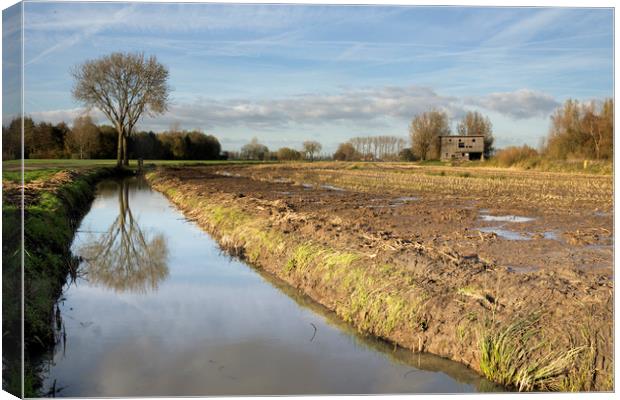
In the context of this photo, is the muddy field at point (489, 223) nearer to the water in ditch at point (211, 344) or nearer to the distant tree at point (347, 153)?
the distant tree at point (347, 153)

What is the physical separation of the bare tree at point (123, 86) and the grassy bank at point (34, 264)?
181 inches

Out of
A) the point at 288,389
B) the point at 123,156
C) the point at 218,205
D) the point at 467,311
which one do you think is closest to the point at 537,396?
the point at 467,311

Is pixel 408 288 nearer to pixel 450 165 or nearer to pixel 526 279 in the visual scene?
pixel 526 279

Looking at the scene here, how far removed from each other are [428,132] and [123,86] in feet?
39.1

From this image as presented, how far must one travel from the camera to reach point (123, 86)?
23516 mm

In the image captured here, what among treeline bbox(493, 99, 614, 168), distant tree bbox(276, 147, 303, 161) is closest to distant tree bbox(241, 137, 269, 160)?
distant tree bbox(276, 147, 303, 161)

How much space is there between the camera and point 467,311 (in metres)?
6.65

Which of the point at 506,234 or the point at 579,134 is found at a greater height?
the point at 579,134

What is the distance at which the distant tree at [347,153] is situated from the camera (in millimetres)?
22317

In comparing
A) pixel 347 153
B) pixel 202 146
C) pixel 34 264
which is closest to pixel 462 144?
pixel 347 153

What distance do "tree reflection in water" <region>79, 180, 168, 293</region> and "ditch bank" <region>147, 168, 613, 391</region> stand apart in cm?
220

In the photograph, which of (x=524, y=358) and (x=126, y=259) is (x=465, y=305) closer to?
(x=524, y=358)

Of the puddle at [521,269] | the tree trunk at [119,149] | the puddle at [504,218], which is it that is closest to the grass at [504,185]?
the puddle at [504,218]

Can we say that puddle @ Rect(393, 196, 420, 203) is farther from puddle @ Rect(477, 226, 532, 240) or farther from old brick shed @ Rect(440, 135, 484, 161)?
puddle @ Rect(477, 226, 532, 240)
